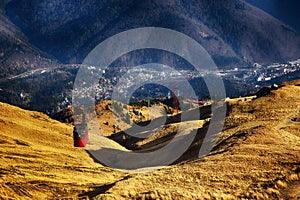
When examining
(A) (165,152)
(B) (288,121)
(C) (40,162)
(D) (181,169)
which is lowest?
(D) (181,169)

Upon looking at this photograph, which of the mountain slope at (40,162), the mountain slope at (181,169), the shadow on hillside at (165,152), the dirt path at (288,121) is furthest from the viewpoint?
the shadow on hillside at (165,152)

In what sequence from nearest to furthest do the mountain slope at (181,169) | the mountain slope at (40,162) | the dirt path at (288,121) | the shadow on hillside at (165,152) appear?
the mountain slope at (181,169) < the mountain slope at (40,162) < the dirt path at (288,121) < the shadow on hillside at (165,152)

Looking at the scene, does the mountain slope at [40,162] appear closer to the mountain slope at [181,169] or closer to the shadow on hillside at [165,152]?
the mountain slope at [181,169]

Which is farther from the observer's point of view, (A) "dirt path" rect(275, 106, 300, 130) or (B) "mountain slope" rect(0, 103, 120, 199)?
(A) "dirt path" rect(275, 106, 300, 130)

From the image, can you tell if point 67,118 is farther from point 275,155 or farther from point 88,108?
point 275,155

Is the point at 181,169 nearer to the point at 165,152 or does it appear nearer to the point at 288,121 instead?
the point at 165,152

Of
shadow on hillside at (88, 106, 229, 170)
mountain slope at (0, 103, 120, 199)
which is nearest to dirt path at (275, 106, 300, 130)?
shadow on hillside at (88, 106, 229, 170)

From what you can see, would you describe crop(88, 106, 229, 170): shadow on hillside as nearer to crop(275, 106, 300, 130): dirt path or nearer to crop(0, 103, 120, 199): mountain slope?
crop(0, 103, 120, 199): mountain slope

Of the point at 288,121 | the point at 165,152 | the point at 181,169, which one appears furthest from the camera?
the point at 165,152

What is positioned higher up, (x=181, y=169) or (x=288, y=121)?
(x=288, y=121)

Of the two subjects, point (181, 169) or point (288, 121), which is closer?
point (181, 169)

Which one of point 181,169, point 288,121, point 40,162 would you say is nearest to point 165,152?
point 288,121

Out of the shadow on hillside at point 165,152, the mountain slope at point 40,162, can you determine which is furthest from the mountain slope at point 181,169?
the shadow on hillside at point 165,152

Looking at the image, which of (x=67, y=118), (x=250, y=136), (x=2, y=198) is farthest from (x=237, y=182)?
(x=67, y=118)
